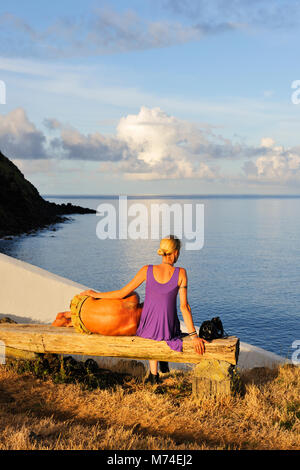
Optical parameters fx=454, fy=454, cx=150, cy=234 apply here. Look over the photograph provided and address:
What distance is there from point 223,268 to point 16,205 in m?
35.5

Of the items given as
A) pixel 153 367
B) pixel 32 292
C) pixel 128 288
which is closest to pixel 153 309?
pixel 128 288

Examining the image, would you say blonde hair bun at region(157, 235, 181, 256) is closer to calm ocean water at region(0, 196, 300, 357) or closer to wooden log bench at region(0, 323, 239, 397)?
wooden log bench at region(0, 323, 239, 397)

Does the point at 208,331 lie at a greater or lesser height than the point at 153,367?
greater

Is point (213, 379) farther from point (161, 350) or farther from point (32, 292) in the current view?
point (32, 292)

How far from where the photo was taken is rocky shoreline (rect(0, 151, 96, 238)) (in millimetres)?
64250

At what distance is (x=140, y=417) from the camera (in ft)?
15.0

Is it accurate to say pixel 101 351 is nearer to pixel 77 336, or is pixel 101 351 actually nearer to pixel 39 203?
pixel 77 336

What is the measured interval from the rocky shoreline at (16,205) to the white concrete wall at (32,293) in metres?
55.3

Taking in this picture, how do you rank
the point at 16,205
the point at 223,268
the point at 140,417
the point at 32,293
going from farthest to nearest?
1. the point at 16,205
2. the point at 223,268
3. the point at 32,293
4. the point at 140,417

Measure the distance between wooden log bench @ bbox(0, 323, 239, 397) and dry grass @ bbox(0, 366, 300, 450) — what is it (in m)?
0.20

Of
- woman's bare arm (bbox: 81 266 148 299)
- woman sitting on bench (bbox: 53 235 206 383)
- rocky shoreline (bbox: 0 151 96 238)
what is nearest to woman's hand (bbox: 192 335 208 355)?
Answer: woman sitting on bench (bbox: 53 235 206 383)

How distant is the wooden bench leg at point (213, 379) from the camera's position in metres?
5.18

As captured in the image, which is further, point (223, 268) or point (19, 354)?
point (223, 268)
